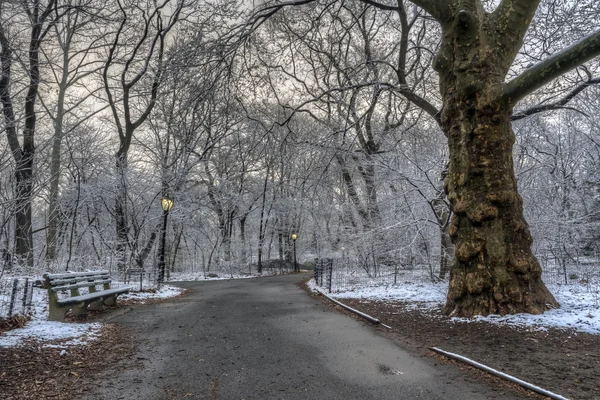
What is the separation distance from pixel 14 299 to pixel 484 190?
25.9ft

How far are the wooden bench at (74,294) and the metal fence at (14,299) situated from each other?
41 centimetres

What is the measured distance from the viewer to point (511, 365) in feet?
13.1

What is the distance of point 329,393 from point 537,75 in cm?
576

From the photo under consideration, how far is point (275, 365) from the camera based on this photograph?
420cm

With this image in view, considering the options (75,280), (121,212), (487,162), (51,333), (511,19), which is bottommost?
(51,333)

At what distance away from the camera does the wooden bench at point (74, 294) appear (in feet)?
20.7

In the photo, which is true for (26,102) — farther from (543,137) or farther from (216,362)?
(543,137)

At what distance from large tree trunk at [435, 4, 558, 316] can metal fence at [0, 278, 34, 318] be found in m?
7.23

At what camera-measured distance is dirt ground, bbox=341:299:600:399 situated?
11.5ft

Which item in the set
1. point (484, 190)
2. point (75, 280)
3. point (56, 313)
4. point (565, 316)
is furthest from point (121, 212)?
point (565, 316)

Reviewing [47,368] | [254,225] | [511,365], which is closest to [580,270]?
[511,365]

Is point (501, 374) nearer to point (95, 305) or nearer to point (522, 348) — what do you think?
point (522, 348)

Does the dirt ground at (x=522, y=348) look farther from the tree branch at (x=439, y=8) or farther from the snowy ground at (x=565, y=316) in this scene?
the tree branch at (x=439, y=8)

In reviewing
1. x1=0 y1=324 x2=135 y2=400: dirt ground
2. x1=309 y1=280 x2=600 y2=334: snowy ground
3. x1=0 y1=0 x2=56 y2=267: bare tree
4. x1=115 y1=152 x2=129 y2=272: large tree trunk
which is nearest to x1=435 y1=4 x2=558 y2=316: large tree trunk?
x1=309 y1=280 x2=600 y2=334: snowy ground
